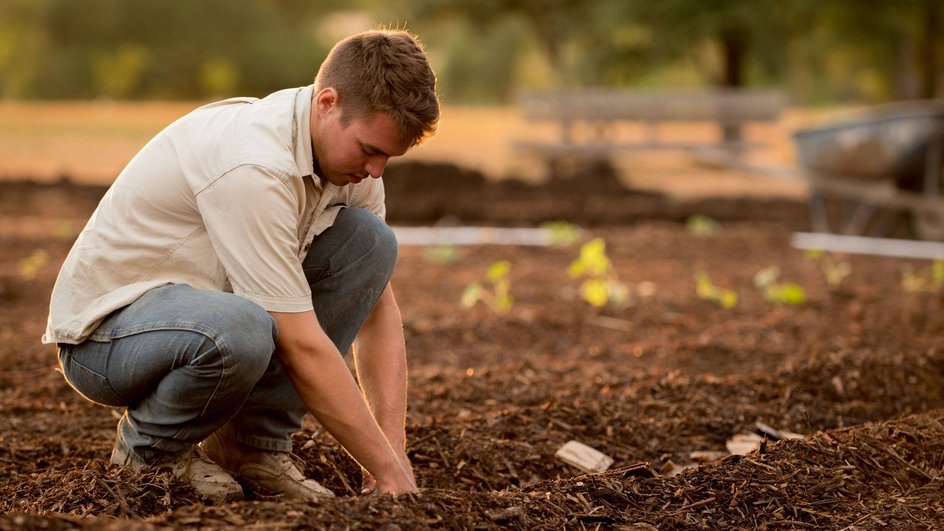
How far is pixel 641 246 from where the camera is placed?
7.96 m

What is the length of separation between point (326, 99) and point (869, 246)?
664cm

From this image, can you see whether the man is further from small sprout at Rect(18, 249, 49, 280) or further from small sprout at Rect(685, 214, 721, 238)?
small sprout at Rect(685, 214, 721, 238)

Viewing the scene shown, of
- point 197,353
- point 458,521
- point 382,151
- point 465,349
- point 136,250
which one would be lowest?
point 465,349

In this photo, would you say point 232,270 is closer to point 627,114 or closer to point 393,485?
point 393,485

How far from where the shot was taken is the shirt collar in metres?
2.38

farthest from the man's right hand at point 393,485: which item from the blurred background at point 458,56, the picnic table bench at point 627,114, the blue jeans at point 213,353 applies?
the picnic table bench at point 627,114

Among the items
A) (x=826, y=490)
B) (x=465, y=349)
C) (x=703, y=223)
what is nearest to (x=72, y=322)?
(x=826, y=490)

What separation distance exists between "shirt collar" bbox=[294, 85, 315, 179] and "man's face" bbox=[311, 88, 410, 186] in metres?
0.02

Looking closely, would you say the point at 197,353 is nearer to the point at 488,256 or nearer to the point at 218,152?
the point at 218,152

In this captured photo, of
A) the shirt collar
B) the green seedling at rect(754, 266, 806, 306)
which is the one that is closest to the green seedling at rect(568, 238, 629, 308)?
the green seedling at rect(754, 266, 806, 306)

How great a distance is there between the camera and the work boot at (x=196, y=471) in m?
2.58

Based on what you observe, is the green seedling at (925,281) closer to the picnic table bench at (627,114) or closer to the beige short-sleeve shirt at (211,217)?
the beige short-sleeve shirt at (211,217)

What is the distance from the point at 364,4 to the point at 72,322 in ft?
130

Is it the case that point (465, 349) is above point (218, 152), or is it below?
below
